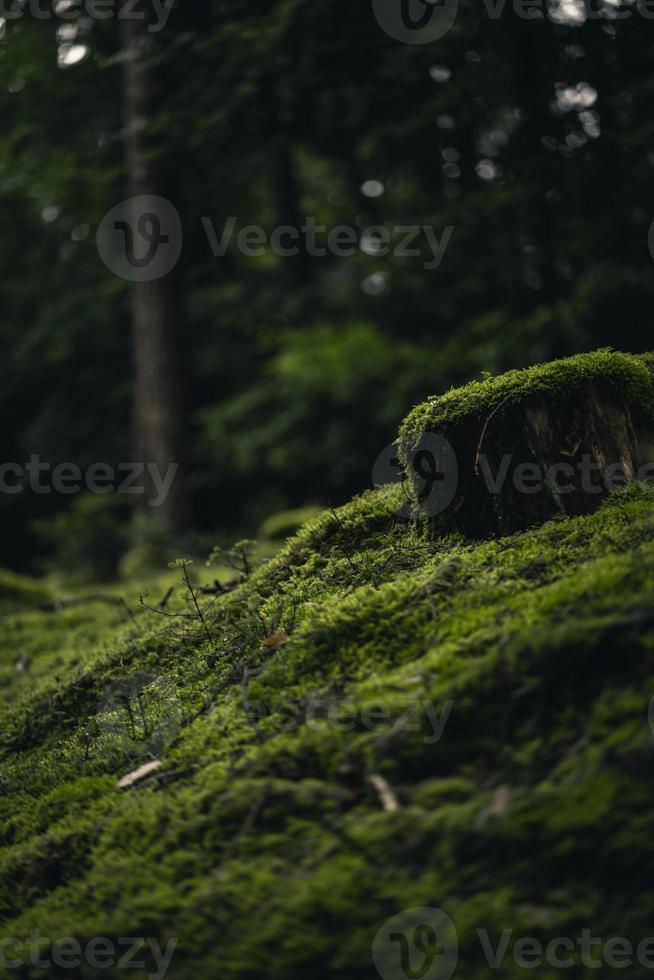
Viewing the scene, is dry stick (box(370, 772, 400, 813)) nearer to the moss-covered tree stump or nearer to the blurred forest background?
the moss-covered tree stump

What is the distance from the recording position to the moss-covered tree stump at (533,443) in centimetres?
291

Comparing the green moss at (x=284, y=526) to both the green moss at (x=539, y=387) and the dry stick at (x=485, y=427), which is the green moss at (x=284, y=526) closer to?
the green moss at (x=539, y=387)

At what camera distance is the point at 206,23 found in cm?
1048

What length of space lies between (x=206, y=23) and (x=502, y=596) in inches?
421

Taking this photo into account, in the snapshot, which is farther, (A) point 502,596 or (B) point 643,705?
(A) point 502,596

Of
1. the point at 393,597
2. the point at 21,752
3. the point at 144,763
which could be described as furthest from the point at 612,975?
the point at 21,752

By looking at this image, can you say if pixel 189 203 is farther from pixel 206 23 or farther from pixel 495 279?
pixel 495 279

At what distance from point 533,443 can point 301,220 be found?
13.5 meters

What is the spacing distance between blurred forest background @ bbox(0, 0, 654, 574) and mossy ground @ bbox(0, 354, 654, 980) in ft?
22.5

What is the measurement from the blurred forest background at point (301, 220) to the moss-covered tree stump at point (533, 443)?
5932 millimetres

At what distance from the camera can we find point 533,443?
2893mm

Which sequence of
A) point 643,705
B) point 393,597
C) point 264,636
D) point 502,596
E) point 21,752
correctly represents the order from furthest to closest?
1. point 21,752
2. point 264,636
3. point 393,597
4. point 502,596
5. point 643,705

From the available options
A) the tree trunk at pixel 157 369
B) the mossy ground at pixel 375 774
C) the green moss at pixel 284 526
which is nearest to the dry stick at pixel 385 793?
the mossy ground at pixel 375 774

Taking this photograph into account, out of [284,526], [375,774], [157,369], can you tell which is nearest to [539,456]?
[375,774]
